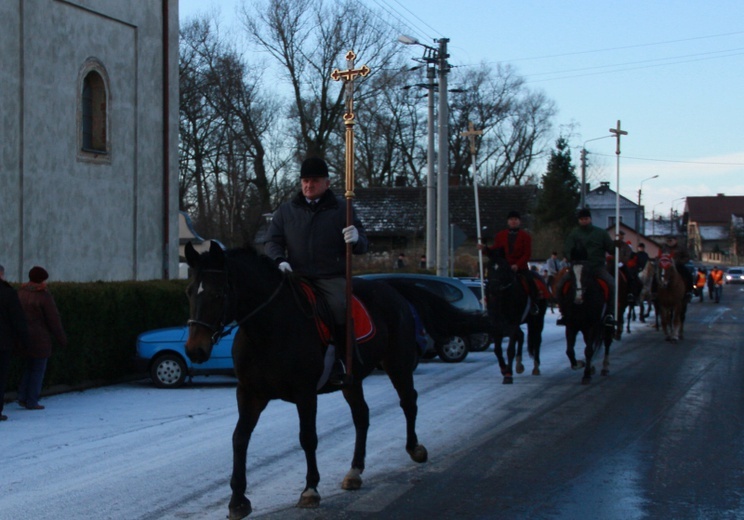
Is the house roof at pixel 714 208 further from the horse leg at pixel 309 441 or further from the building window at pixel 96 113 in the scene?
the horse leg at pixel 309 441

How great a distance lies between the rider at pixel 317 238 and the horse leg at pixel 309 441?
0.59 meters

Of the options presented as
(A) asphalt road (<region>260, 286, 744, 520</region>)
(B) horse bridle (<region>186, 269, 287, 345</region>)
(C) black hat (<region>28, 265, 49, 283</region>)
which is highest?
(C) black hat (<region>28, 265, 49, 283</region>)

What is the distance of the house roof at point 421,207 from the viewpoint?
6068 centimetres

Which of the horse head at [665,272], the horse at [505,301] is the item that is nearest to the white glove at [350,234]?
the horse at [505,301]

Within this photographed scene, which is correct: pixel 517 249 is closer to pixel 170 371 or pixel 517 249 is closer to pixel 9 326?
pixel 170 371

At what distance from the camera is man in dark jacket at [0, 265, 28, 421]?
1211 cm

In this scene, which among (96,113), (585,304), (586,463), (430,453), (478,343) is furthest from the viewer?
(96,113)

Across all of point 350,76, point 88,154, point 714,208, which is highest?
point 714,208

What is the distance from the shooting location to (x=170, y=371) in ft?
49.8

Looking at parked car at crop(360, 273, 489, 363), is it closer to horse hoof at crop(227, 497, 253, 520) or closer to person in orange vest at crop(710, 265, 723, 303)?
horse hoof at crop(227, 497, 253, 520)

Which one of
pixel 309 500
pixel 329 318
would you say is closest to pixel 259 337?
pixel 329 318

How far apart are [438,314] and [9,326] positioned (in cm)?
543

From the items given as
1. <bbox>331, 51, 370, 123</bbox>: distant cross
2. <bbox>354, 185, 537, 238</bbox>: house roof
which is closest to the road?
<bbox>331, 51, 370, 123</bbox>: distant cross

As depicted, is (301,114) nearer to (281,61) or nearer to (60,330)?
(281,61)
